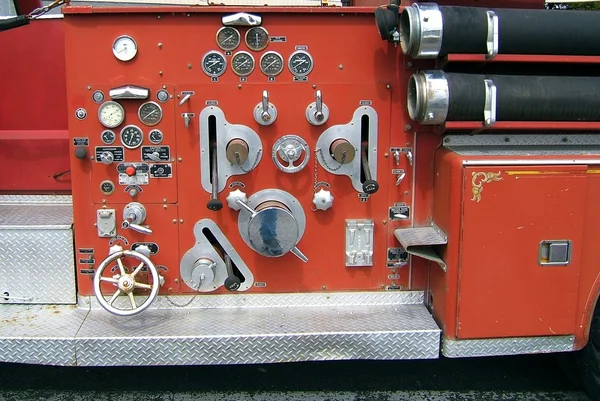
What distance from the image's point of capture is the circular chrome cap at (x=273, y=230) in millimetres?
3113

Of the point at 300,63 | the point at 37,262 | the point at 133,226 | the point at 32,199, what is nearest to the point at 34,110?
the point at 32,199

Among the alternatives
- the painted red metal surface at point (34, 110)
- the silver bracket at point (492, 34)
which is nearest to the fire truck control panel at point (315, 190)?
the silver bracket at point (492, 34)

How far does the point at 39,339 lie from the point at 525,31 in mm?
2799

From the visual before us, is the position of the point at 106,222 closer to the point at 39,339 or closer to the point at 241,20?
the point at 39,339

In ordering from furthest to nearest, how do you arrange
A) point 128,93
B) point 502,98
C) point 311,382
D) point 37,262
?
point 311,382 → point 37,262 → point 128,93 → point 502,98

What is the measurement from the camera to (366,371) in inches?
151

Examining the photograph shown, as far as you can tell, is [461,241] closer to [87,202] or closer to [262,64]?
[262,64]

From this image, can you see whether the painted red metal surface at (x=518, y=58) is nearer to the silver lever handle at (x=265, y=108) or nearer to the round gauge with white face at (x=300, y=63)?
the round gauge with white face at (x=300, y=63)

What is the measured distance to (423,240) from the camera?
3121 millimetres

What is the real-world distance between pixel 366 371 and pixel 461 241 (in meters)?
1.26

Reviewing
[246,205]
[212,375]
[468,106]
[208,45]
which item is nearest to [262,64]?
[208,45]

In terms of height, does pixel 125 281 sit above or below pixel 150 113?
below

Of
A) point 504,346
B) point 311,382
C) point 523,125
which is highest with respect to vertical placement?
point 523,125

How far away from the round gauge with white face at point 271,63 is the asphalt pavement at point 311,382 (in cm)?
180
